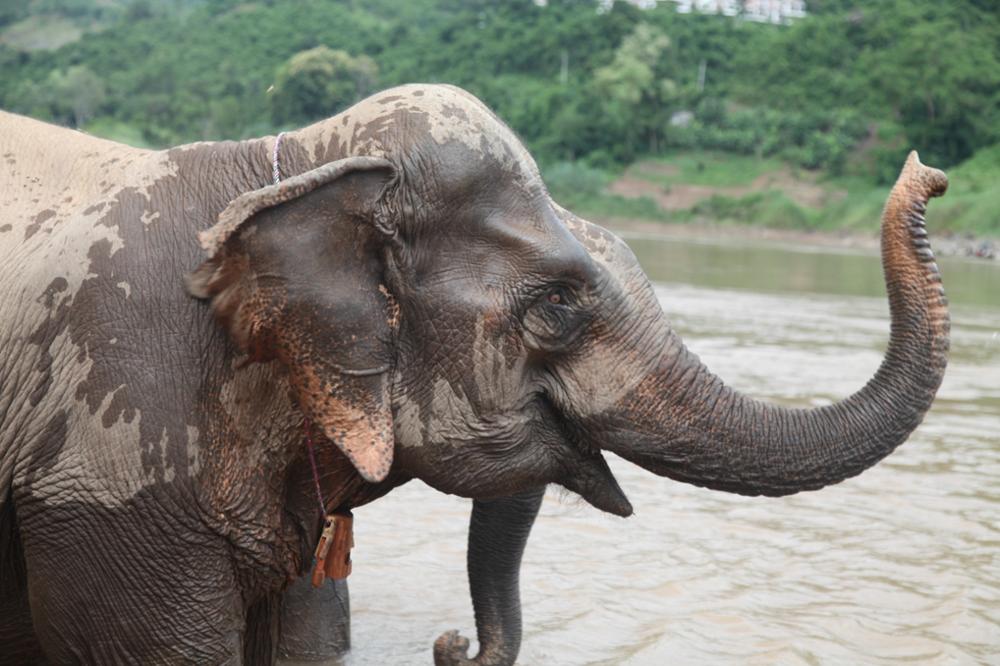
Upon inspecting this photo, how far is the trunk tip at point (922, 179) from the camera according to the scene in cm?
296

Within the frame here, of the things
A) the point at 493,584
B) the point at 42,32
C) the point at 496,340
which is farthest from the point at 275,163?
the point at 42,32

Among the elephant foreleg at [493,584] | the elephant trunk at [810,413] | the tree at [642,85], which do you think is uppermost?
the elephant trunk at [810,413]

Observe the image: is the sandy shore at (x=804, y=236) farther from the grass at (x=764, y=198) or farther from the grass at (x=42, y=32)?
the grass at (x=42, y=32)

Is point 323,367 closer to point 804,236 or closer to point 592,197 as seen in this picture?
point 804,236

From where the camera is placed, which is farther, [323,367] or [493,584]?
[493,584]

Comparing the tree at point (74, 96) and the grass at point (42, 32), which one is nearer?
the tree at point (74, 96)

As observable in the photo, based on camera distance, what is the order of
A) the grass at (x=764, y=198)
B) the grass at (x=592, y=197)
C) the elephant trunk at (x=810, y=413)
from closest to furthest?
1. the elephant trunk at (x=810, y=413)
2. the grass at (x=764, y=198)
3. the grass at (x=592, y=197)

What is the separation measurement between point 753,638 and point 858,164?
58714mm

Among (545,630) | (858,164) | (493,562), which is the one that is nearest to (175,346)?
(493,562)

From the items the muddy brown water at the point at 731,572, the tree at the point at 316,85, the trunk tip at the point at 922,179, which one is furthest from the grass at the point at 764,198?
the trunk tip at the point at 922,179

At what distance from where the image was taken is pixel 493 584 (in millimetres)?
4047

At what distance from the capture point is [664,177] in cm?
6531

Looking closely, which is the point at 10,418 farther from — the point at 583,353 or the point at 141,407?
the point at 583,353

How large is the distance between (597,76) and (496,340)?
78396 millimetres
